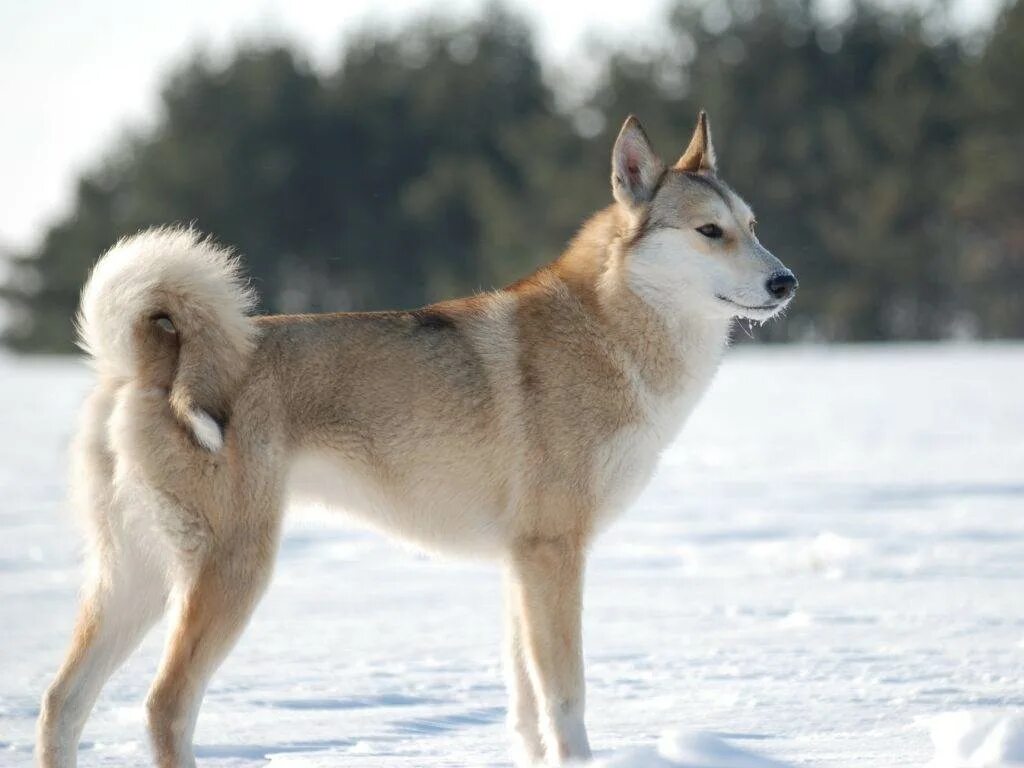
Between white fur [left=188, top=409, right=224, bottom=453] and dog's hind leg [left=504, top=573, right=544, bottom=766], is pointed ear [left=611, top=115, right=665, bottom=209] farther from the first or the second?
white fur [left=188, top=409, right=224, bottom=453]

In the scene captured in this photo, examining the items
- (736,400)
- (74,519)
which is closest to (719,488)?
(74,519)

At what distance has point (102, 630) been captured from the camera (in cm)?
398

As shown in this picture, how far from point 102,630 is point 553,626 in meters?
1.29

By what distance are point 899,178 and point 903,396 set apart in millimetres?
Answer: 13386

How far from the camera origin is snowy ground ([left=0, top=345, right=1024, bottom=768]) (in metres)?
4.09

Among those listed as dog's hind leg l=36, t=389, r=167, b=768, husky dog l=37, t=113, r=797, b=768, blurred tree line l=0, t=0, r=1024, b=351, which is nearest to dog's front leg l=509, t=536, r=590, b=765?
husky dog l=37, t=113, r=797, b=768

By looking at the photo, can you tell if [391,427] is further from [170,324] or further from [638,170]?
[638,170]

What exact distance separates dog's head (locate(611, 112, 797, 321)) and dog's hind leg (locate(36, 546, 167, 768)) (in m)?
1.81

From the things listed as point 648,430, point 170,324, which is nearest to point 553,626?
point 648,430

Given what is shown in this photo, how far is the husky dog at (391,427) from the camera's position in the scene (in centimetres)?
382

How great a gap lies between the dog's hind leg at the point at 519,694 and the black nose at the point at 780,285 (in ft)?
4.10

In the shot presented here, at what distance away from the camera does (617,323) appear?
453cm

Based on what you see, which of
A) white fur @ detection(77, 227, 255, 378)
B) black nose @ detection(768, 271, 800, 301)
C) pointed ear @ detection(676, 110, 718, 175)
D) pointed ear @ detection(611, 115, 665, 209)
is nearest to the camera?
white fur @ detection(77, 227, 255, 378)

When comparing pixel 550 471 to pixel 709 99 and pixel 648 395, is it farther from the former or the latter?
pixel 709 99
